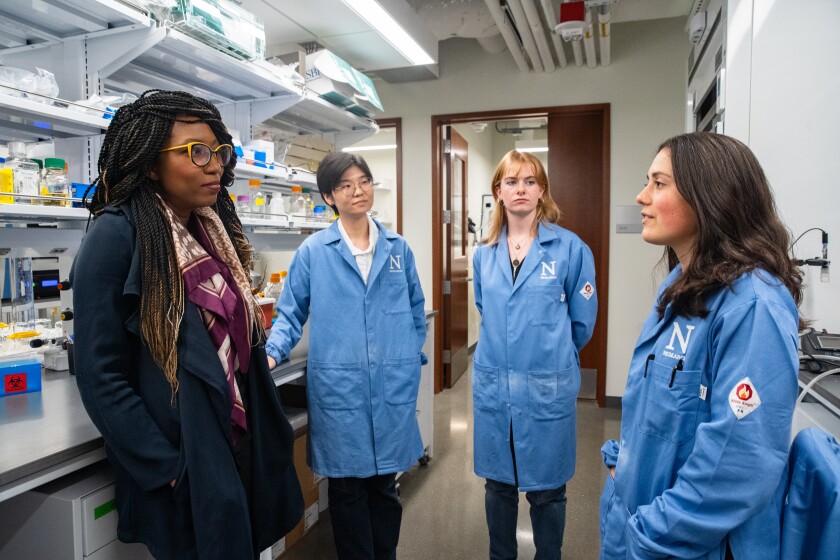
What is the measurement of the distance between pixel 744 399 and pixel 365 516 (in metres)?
1.40

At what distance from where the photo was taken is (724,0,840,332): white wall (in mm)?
1917

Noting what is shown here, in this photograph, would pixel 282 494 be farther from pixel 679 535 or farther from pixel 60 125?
pixel 60 125

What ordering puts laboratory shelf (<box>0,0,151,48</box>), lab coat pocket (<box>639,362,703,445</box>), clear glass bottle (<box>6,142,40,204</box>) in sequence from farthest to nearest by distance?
laboratory shelf (<box>0,0,151,48</box>)
clear glass bottle (<box>6,142,40,204</box>)
lab coat pocket (<box>639,362,703,445</box>)

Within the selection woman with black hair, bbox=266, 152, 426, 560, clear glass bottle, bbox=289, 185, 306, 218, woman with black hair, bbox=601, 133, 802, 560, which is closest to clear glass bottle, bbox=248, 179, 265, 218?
clear glass bottle, bbox=289, 185, 306, 218

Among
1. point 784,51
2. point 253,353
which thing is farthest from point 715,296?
point 784,51

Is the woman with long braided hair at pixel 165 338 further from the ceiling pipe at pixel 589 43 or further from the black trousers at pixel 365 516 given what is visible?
the ceiling pipe at pixel 589 43

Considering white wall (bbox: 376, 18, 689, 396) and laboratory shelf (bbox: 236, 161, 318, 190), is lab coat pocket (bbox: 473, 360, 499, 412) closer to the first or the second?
laboratory shelf (bbox: 236, 161, 318, 190)

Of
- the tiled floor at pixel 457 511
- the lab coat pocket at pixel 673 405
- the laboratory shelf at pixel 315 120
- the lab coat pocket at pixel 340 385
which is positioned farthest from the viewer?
the laboratory shelf at pixel 315 120

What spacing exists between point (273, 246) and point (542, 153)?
5.71 meters

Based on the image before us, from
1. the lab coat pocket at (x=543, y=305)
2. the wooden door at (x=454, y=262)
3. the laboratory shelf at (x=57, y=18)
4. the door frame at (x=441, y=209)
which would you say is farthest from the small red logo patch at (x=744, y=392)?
the wooden door at (x=454, y=262)

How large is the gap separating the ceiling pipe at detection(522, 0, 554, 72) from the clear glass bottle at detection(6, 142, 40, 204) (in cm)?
239

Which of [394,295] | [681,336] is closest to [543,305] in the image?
[394,295]

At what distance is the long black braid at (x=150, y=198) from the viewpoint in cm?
106

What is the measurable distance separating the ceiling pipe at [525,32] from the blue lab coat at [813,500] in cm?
267
